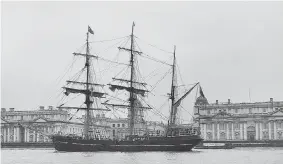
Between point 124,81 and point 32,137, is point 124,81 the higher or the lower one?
the higher one

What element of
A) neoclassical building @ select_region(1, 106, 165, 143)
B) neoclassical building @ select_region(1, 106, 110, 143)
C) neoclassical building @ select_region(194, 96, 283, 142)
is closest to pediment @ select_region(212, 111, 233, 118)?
neoclassical building @ select_region(194, 96, 283, 142)

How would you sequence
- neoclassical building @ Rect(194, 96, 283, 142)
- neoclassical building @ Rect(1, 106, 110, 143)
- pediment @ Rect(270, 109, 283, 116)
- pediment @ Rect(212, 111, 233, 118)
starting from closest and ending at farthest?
1. pediment @ Rect(270, 109, 283, 116)
2. neoclassical building @ Rect(194, 96, 283, 142)
3. pediment @ Rect(212, 111, 233, 118)
4. neoclassical building @ Rect(1, 106, 110, 143)

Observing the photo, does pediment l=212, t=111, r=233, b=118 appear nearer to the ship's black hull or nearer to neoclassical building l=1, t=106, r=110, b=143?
neoclassical building l=1, t=106, r=110, b=143

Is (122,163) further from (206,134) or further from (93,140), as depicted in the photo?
(206,134)

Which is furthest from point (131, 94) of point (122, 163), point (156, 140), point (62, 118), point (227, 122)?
point (62, 118)

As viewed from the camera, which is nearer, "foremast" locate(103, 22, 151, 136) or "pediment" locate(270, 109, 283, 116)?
"foremast" locate(103, 22, 151, 136)
